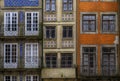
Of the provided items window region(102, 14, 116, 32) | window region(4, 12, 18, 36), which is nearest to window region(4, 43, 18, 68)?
window region(4, 12, 18, 36)

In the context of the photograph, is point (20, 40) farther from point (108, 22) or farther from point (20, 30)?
point (108, 22)

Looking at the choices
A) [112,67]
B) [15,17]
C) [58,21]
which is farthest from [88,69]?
[15,17]

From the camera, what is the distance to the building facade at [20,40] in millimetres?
43844

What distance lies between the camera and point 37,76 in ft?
144

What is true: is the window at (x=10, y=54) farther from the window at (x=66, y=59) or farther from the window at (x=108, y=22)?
the window at (x=108, y=22)

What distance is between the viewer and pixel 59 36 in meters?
44.0

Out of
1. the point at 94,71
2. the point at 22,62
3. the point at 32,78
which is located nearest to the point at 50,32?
the point at 22,62

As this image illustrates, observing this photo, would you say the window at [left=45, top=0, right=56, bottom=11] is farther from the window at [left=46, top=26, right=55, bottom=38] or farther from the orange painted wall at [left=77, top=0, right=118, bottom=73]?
the orange painted wall at [left=77, top=0, right=118, bottom=73]

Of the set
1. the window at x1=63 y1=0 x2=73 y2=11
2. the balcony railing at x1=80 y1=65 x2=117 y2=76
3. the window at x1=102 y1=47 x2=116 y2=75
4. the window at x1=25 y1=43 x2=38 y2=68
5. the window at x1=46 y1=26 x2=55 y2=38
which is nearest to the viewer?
the balcony railing at x1=80 y1=65 x2=117 y2=76

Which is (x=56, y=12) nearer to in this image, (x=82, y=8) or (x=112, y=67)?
(x=82, y=8)

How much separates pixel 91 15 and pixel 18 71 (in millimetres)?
7643

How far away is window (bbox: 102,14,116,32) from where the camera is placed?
4409 centimetres

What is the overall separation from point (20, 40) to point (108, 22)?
295 inches

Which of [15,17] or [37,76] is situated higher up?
[15,17]
